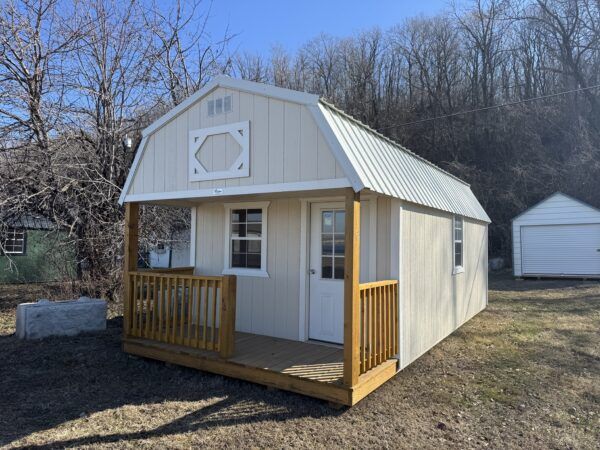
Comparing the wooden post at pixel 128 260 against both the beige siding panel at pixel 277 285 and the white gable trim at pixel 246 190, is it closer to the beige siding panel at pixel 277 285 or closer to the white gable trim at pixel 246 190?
the white gable trim at pixel 246 190

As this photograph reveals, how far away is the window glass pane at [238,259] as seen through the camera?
6828 millimetres

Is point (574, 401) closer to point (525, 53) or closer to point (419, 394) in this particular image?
point (419, 394)

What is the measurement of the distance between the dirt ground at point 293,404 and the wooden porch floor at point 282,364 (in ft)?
0.45

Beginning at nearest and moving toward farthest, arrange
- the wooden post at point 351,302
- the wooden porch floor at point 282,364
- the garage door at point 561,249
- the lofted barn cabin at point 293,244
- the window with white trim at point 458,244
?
1. the wooden post at point 351,302
2. the wooden porch floor at point 282,364
3. the lofted barn cabin at point 293,244
4. the window with white trim at point 458,244
5. the garage door at point 561,249

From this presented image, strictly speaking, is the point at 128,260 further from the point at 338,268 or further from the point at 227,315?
the point at 338,268

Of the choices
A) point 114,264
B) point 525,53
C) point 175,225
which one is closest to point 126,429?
point 114,264

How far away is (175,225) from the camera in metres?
11.8

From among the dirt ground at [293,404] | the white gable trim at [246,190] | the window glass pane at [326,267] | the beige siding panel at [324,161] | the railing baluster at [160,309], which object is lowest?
the dirt ground at [293,404]

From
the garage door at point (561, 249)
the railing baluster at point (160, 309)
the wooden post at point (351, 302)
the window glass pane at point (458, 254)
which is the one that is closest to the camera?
the wooden post at point (351, 302)

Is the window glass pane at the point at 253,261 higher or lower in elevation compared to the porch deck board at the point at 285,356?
higher

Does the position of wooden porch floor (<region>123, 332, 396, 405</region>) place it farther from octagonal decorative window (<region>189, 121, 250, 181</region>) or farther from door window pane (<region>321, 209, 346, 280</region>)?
octagonal decorative window (<region>189, 121, 250, 181</region>)

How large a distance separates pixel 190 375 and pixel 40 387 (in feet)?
5.38

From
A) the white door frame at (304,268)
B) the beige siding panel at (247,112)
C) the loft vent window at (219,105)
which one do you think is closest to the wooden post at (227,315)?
the beige siding panel at (247,112)

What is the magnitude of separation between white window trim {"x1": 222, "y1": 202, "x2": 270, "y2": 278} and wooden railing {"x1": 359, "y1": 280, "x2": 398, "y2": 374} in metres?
2.10
